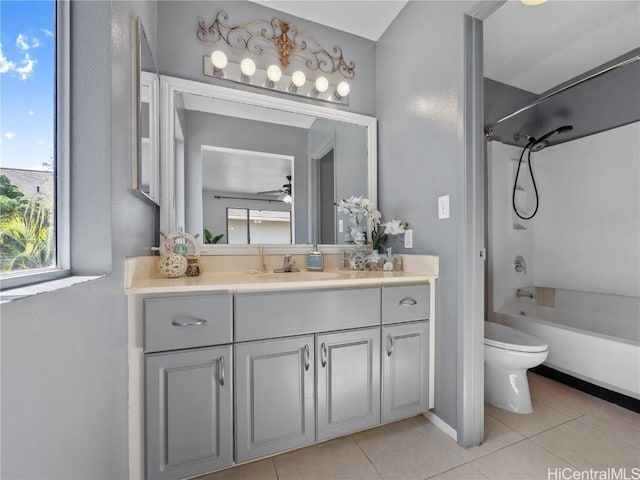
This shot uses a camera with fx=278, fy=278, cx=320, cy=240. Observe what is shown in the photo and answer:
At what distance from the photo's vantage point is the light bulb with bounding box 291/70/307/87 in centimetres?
184

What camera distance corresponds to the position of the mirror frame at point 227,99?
1.57 meters

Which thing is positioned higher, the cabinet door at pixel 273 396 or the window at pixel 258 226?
the window at pixel 258 226

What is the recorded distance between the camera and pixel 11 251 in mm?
553

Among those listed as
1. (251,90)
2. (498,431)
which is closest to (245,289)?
(251,90)

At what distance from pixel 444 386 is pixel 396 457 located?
0.43 meters

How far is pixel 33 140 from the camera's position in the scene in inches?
25.4

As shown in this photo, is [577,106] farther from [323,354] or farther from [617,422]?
[323,354]

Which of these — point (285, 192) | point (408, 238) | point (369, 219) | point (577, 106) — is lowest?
point (408, 238)

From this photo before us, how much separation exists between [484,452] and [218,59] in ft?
8.23

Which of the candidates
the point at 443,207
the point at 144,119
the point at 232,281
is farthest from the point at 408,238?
the point at 144,119

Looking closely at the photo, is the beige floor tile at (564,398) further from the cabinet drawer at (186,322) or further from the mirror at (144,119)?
the mirror at (144,119)

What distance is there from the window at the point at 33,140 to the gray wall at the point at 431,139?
60.4 inches

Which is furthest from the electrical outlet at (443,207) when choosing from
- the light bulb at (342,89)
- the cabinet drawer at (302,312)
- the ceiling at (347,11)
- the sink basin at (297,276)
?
the ceiling at (347,11)

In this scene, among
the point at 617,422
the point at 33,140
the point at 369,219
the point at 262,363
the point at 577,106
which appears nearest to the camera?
the point at 33,140
